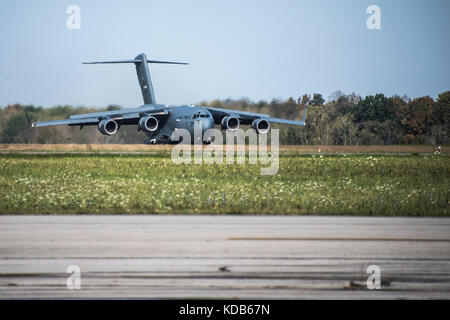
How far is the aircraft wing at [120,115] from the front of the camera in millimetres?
42184

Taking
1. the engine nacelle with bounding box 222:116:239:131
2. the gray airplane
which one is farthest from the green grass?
the engine nacelle with bounding box 222:116:239:131

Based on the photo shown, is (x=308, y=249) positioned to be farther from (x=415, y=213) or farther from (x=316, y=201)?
(x=316, y=201)

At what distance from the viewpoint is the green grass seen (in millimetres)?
14141

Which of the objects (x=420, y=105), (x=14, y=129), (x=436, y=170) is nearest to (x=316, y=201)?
(x=436, y=170)

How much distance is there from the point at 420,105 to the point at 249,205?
169 ft

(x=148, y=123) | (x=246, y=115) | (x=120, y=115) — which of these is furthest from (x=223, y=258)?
(x=246, y=115)

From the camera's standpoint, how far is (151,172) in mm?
25359

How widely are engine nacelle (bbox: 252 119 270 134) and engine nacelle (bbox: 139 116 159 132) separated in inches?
274

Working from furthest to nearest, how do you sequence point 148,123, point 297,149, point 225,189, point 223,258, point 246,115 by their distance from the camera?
point 297,149 → point 246,115 → point 148,123 → point 225,189 → point 223,258

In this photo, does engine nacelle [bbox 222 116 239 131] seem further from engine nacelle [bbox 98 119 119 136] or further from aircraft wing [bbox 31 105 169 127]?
engine nacelle [bbox 98 119 119 136]

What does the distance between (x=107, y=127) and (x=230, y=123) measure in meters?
8.87

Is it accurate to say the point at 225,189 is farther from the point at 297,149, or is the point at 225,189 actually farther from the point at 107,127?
the point at 297,149

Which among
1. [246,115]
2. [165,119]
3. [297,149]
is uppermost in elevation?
[246,115]

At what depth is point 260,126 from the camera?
43.9 m
